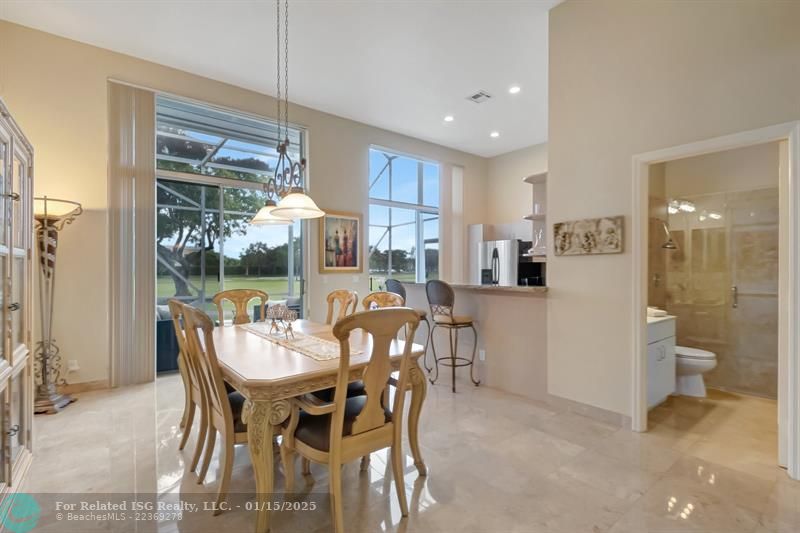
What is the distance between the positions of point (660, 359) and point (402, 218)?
14.4 feet

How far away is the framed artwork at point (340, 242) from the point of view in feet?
17.2

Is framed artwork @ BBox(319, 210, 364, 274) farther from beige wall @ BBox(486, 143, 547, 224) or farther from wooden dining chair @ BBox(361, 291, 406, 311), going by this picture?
beige wall @ BBox(486, 143, 547, 224)

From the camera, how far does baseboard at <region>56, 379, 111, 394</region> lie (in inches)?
142

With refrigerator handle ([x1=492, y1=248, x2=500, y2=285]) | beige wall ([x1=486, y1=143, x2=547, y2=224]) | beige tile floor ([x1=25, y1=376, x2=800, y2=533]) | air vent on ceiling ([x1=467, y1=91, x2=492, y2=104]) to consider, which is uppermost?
air vent on ceiling ([x1=467, y1=91, x2=492, y2=104])

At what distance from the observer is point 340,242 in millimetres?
5418

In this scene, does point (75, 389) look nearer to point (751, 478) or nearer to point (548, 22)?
point (751, 478)

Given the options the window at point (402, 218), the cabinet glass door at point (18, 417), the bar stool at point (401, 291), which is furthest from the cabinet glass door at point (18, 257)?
the window at point (402, 218)

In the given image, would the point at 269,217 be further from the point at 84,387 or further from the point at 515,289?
the point at 84,387

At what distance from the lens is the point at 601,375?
3068 millimetres

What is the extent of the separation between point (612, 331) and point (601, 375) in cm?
39

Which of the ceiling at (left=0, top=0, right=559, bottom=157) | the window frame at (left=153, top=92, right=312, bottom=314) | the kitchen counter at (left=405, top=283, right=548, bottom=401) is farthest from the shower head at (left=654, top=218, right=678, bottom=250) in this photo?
the window frame at (left=153, top=92, right=312, bottom=314)

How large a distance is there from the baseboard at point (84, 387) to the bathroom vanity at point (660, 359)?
5.17m

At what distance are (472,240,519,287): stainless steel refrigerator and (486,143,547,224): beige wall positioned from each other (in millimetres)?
807

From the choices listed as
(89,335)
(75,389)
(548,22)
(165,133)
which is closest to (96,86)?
(165,133)
